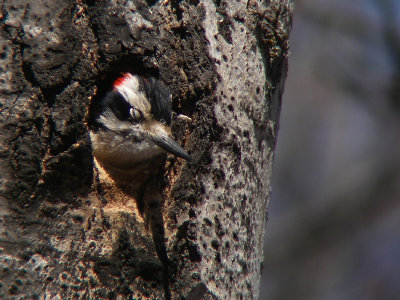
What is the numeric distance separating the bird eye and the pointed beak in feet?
1.14

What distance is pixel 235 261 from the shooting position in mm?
2717

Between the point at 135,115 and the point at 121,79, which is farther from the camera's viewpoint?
the point at 135,115

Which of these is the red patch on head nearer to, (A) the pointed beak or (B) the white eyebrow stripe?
(B) the white eyebrow stripe

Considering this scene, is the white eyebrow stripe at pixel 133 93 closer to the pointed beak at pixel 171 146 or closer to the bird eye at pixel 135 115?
the bird eye at pixel 135 115

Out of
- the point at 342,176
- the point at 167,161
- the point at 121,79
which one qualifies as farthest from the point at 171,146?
the point at 342,176

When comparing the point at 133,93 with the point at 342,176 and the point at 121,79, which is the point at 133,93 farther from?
the point at 342,176

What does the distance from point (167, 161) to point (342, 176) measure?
26.1ft

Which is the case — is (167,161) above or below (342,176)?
above

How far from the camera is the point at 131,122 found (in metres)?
3.19

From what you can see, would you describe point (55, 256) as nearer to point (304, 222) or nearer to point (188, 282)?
point (188, 282)

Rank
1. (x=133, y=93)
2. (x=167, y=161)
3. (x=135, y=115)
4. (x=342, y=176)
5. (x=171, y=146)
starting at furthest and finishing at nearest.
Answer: (x=342, y=176), (x=135, y=115), (x=133, y=93), (x=167, y=161), (x=171, y=146)

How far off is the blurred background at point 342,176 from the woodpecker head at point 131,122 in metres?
4.54

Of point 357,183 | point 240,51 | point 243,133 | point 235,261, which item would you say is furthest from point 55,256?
point 357,183

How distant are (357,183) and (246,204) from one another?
698 centimetres
